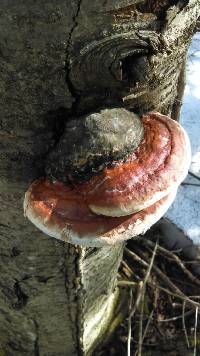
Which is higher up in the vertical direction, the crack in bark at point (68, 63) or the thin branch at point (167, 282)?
the crack in bark at point (68, 63)

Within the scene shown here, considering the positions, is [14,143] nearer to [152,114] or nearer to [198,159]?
[152,114]

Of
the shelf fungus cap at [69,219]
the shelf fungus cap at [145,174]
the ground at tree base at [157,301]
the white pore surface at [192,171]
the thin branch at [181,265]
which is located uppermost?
the shelf fungus cap at [145,174]

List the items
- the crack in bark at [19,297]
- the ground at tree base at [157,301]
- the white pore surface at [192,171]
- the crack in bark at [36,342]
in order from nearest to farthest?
the crack in bark at [19,297]
the crack in bark at [36,342]
the ground at tree base at [157,301]
the white pore surface at [192,171]

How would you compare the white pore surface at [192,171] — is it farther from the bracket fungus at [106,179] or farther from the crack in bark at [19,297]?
the bracket fungus at [106,179]

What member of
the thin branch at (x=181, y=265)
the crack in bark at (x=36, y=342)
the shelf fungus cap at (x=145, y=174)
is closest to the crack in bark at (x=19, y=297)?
the crack in bark at (x=36, y=342)

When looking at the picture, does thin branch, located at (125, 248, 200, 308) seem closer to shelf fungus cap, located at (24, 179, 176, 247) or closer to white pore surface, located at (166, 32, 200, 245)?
white pore surface, located at (166, 32, 200, 245)

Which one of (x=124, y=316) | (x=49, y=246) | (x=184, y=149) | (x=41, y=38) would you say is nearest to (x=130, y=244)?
(x=124, y=316)

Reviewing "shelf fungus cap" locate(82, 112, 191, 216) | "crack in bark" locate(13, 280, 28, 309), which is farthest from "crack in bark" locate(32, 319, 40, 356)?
"shelf fungus cap" locate(82, 112, 191, 216)
